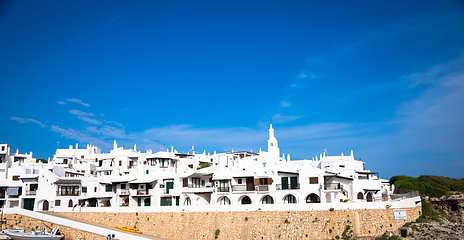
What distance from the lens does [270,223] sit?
39875mm

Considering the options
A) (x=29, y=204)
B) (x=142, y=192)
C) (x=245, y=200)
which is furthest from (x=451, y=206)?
(x=29, y=204)

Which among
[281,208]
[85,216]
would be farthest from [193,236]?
[85,216]

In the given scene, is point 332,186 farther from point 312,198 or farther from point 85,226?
point 85,226

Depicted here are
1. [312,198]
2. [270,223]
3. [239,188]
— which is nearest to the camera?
[270,223]

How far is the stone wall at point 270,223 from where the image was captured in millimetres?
38188

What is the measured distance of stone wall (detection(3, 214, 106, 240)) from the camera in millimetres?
42594

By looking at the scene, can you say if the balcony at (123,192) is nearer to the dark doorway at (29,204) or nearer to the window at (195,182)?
the window at (195,182)

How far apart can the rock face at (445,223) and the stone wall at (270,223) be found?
1.69 metres

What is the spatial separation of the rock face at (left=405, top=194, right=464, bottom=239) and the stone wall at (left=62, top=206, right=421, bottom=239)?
169cm

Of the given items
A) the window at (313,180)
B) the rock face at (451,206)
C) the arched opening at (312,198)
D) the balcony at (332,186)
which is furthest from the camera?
the rock face at (451,206)

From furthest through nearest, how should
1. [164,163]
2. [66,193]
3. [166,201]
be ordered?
[164,163]
[66,193]
[166,201]

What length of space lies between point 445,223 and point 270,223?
2441cm

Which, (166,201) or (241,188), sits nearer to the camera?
(241,188)

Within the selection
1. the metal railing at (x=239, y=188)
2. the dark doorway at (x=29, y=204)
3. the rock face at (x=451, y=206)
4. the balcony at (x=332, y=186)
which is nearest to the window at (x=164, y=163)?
the dark doorway at (x=29, y=204)
